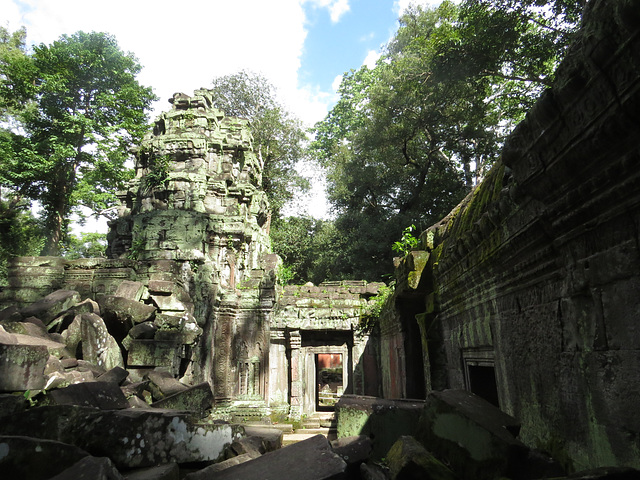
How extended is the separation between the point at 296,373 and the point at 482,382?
318 inches

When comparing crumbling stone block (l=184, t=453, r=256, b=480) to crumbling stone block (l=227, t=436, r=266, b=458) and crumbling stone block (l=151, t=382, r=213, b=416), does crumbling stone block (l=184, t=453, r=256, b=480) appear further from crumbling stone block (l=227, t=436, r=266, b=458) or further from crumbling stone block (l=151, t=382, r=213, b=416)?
crumbling stone block (l=151, t=382, r=213, b=416)

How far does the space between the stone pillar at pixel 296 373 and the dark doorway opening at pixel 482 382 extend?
7918mm

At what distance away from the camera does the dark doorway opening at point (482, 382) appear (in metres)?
3.68

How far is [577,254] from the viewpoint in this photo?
1.78 metres

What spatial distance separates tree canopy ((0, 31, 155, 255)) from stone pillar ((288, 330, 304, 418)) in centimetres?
1250

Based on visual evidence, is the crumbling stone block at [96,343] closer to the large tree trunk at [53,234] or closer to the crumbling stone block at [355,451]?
the crumbling stone block at [355,451]

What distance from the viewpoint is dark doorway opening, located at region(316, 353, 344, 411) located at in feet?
45.8

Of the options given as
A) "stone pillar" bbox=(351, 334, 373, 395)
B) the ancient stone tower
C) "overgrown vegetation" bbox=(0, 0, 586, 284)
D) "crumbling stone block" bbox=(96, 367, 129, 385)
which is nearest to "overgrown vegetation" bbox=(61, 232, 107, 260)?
"overgrown vegetation" bbox=(0, 0, 586, 284)

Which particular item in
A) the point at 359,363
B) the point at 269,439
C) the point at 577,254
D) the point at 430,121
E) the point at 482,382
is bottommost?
the point at 269,439

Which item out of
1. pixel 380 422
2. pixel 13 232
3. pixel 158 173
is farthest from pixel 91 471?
pixel 13 232

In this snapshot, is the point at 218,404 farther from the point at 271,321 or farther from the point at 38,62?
the point at 38,62

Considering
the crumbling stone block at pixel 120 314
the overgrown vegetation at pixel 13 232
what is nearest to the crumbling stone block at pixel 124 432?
the crumbling stone block at pixel 120 314

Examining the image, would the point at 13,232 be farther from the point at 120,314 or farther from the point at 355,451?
the point at 355,451

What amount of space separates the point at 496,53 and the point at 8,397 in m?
13.7
